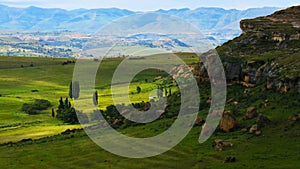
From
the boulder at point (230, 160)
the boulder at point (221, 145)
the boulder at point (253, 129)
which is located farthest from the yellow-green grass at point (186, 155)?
the boulder at point (253, 129)

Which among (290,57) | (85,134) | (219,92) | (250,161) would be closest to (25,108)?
(85,134)

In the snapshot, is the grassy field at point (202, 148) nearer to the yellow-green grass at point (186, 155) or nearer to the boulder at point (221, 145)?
the yellow-green grass at point (186, 155)

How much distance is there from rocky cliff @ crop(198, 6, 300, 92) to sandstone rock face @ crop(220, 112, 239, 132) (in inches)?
509

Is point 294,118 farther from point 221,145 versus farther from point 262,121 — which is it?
point 221,145

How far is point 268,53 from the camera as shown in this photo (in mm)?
112250

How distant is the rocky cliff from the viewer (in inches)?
3809

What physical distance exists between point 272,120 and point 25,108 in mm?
110719

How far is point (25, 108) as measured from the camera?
570 ft

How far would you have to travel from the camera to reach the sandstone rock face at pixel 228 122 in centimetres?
8731

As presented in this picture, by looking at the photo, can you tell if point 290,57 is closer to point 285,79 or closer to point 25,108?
point 285,79

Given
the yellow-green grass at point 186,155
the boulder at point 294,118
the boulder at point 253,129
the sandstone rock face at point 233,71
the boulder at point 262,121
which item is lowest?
the yellow-green grass at point 186,155

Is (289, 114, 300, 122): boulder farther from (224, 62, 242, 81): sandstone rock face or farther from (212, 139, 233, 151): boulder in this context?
(224, 62, 242, 81): sandstone rock face

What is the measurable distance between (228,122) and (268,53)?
31.3 meters

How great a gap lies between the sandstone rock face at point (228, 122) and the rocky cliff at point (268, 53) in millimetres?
12925
